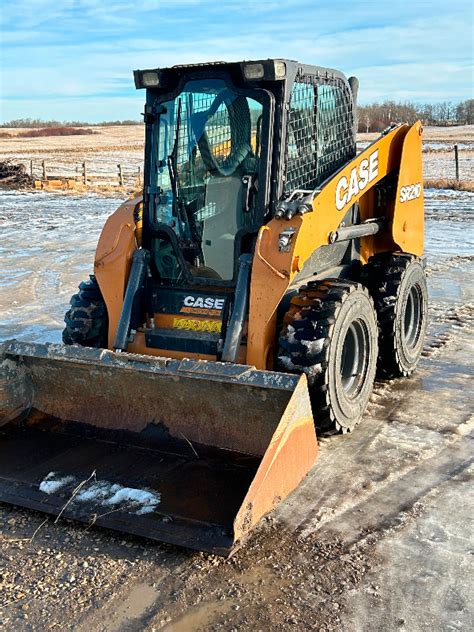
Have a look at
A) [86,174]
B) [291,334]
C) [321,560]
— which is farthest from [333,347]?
[86,174]

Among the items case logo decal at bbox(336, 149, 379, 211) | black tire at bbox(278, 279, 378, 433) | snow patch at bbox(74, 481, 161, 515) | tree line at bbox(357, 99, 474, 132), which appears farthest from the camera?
tree line at bbox(357, 99, 474, 132)

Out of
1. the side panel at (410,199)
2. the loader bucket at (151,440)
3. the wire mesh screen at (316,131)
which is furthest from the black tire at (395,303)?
the loader bucket at (151,440)

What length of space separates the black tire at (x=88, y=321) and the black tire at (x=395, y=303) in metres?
2.17

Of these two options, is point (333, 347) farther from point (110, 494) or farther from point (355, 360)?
point (110, 494)

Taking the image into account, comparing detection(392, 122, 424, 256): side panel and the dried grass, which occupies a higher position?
the dried grass

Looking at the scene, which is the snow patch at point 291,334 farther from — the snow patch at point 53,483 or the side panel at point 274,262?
the snow patch at point 53,483

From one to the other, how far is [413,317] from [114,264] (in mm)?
2851

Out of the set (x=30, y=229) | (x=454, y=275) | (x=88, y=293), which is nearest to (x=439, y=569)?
(x=88, y=293)

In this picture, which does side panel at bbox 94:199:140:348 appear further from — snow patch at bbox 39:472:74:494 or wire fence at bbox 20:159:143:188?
wire fence at bbox 20:159:143:188

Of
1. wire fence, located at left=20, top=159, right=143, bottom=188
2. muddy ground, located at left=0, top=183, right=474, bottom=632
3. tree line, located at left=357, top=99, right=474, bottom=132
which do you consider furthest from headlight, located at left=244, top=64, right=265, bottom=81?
tree line, located at left=357, top=99, right=474, bottom=132

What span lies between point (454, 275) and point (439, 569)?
24.8ft

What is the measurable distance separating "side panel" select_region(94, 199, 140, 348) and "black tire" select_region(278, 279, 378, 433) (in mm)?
1255

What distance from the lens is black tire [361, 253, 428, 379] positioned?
5.79m

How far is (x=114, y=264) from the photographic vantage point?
17.0 ft
